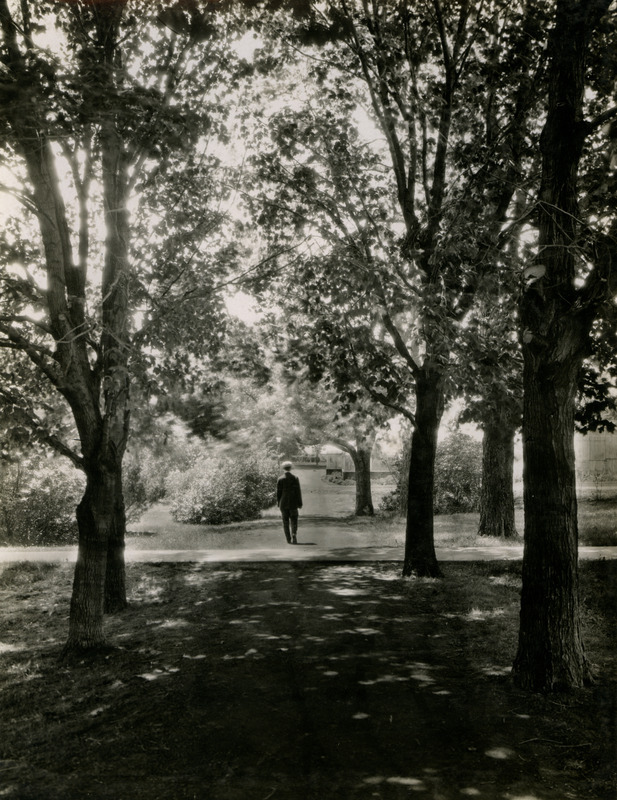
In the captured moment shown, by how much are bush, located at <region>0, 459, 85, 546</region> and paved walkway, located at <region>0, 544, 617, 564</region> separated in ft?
7.53

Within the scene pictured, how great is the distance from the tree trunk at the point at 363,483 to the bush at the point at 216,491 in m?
3.93

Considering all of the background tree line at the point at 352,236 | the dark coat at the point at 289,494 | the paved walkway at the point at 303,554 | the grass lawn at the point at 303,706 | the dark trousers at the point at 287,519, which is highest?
the background tree line at the point at 352,236

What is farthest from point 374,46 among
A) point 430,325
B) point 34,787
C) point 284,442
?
point 284,442

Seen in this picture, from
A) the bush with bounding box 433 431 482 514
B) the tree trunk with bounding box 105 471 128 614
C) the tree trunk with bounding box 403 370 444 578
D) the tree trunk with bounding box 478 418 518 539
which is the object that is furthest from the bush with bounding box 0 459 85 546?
the bush with bounding box 433 431 482 514

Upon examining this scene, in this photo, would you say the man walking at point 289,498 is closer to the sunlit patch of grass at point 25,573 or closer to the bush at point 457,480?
the sunlit patch of grass at point 25,573

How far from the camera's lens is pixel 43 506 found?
17531 millimetres

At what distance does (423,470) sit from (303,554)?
3694mm

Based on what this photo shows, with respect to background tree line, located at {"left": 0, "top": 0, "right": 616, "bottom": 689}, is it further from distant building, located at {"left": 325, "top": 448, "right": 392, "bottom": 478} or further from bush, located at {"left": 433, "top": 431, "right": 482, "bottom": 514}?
distant building, located at {"left": 325, "top": 448, "right": 392, "bottom": 478}

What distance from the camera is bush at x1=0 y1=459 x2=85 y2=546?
1664 cm

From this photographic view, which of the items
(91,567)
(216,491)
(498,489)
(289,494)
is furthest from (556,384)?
(216,491)

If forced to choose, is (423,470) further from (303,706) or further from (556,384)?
(303,706)

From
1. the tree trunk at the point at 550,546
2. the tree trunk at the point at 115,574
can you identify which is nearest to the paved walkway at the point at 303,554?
the tree trunk at the point at 115,574

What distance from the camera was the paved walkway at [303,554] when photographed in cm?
1256

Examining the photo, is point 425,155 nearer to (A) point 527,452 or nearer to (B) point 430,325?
(B) point 430,325
